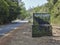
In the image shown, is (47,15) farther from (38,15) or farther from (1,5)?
(1,5)

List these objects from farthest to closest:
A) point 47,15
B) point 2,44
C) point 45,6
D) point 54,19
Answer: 1. point 45,6
2. point 54,19
3. point 47,15
4. point 2,44

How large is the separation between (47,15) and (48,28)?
3.81 feet

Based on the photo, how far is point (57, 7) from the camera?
48.6 meters

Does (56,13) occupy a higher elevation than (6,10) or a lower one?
lower

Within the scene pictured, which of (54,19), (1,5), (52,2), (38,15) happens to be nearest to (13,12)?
(52,2)

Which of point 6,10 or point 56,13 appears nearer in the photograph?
point 6,10

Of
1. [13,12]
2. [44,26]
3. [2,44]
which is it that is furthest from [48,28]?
[13,12]

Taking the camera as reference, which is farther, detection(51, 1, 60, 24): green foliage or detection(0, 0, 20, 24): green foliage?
detection(51, 1, 60, 24): green foliage

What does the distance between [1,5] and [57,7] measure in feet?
41.6

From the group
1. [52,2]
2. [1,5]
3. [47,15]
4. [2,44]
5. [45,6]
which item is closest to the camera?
[2,44]

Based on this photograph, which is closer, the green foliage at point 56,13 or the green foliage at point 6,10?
the green foliage at point 6,10

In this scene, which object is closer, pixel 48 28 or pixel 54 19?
pixel 48 28

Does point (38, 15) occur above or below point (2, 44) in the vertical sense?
above

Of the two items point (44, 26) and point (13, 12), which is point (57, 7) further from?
point (44, 26)
